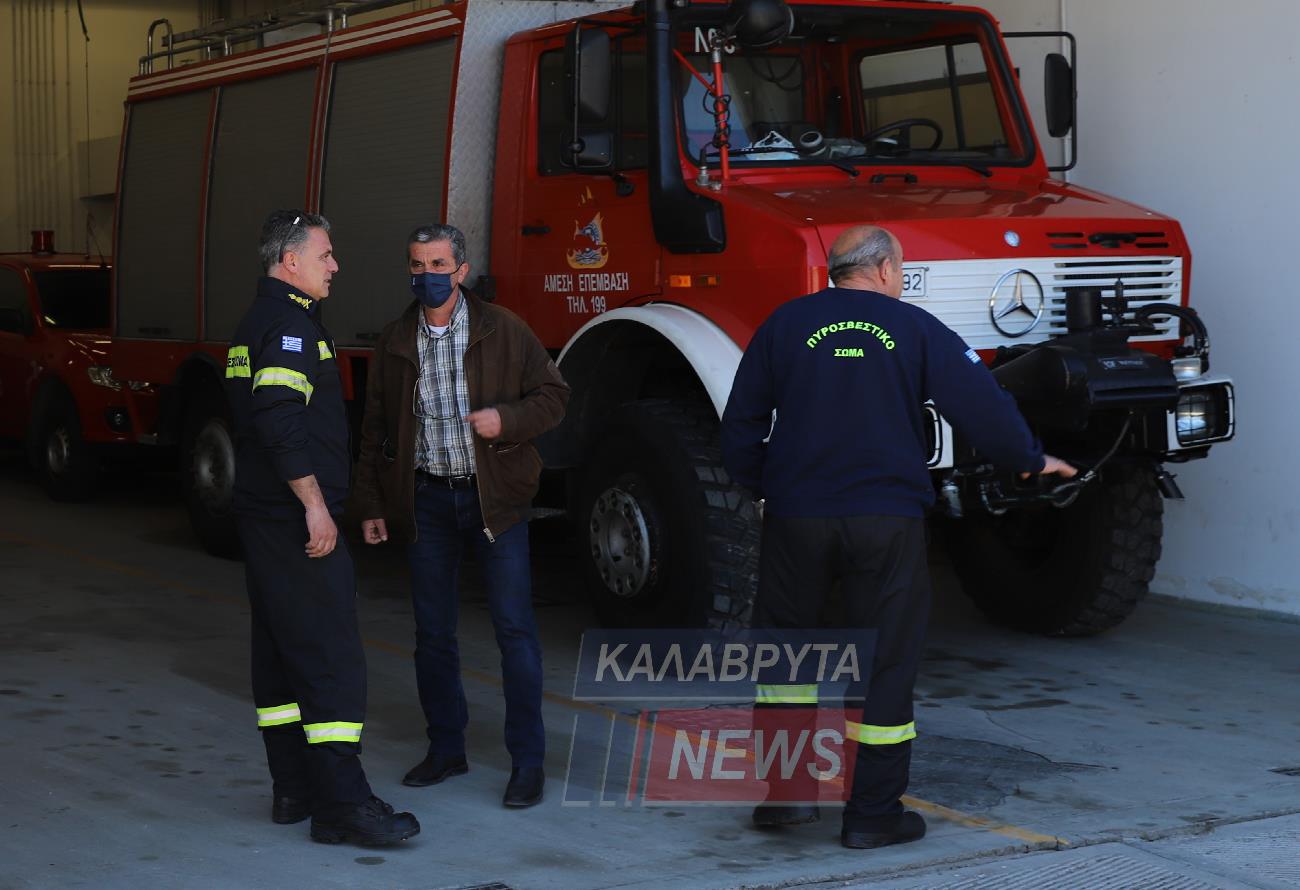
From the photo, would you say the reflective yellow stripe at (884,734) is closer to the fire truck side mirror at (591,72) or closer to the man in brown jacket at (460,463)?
the man in brown jacket at (460,463)

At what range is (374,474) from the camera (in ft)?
18.7

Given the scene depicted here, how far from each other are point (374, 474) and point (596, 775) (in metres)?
1.18

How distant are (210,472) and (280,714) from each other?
536 cm

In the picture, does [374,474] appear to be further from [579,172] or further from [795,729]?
[579,172]

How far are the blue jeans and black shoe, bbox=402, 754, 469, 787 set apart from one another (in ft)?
0.08

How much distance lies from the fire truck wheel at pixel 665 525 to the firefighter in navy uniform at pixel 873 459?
1.85m

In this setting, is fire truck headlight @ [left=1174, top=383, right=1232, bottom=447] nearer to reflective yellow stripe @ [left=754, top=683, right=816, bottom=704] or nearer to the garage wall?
the garage wall

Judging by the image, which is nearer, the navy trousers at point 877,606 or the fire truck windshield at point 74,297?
the navy trousers at point 877,606

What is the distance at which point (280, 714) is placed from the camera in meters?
5.21

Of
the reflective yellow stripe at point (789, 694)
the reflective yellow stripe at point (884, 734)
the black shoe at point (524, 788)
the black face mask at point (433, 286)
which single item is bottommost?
the black shoe at point (524, 788)

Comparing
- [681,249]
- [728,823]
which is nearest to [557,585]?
[681,249]

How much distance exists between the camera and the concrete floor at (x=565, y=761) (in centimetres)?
487

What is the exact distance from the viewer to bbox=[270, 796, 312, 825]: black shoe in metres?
5.28

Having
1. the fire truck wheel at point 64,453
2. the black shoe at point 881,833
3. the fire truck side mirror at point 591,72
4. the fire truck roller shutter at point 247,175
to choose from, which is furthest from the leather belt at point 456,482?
the fire truck wheel at point 64,453
